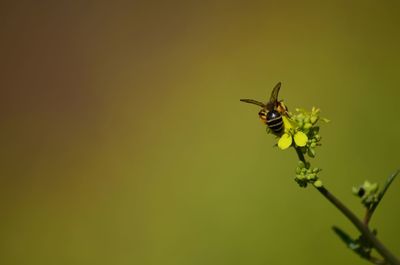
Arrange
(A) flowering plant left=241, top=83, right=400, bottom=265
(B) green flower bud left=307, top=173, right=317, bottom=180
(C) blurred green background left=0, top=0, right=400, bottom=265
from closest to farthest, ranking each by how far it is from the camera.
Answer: (A) flowering plant left=241, top=83, right=400, bottom=265 < (B) green flower bud left=307, top=173, right=317, bottom=180 < (C) blurred green background left=0, top=0, right=400, bottom=265

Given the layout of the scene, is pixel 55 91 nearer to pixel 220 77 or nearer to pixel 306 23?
pixel 220 77

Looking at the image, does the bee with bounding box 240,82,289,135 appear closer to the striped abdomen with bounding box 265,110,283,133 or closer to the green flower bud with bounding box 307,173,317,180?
the striped abdomen with bounding box 265,110,283,133

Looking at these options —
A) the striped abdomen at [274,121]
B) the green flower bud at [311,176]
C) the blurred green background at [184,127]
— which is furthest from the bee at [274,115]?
the blurred green background at [184,127]

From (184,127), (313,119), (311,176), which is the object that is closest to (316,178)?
(311,176)

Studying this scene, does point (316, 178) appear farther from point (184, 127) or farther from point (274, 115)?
point (184, 127)

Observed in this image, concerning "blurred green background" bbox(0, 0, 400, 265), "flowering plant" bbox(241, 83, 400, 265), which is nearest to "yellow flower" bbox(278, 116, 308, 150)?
"flowering plant" bbox(241, 83, 400, 265)
